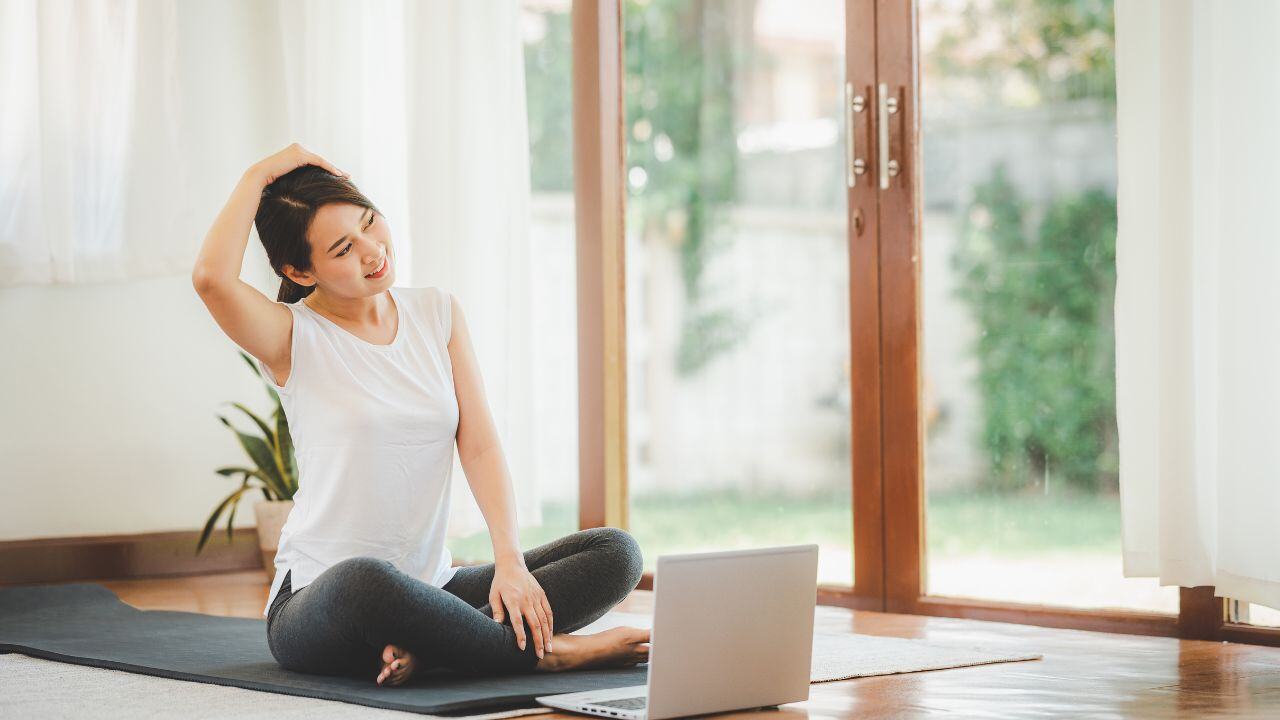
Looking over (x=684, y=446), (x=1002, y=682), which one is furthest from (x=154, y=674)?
(x=684, y=446)

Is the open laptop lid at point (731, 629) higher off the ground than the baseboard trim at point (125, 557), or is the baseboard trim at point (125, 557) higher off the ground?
the open laptop lid at point (731, 629)

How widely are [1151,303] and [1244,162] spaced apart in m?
0.29

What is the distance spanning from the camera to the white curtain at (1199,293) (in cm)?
226

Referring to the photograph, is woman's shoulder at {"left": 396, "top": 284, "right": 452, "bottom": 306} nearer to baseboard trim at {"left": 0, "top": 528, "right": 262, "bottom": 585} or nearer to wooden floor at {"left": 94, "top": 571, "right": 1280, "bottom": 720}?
wooden floor at {"left": 94, "top": 571, "right": 1280, "bottom": 720}

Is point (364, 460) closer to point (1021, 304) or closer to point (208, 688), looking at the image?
point (208, 688)

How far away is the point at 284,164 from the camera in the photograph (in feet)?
6.55

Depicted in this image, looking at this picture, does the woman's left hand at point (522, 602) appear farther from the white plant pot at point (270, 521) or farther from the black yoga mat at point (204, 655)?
the white plant pot at point (270, 521)

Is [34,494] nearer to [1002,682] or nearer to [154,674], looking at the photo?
[154,674]

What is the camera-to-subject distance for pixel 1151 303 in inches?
96.0

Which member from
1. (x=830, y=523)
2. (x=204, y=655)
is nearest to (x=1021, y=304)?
(x=830, y=523)

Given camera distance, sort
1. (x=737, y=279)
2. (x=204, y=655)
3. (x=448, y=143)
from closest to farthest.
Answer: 1. (x=204, y=655)
2. (x=737, y=279)
3. (x=448, y=143)

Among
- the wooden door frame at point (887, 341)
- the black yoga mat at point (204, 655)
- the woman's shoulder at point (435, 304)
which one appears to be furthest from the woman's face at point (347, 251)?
the wooden door frame at point (887, 341)

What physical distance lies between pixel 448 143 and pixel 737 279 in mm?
835

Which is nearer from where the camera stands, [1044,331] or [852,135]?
[1044,331]
